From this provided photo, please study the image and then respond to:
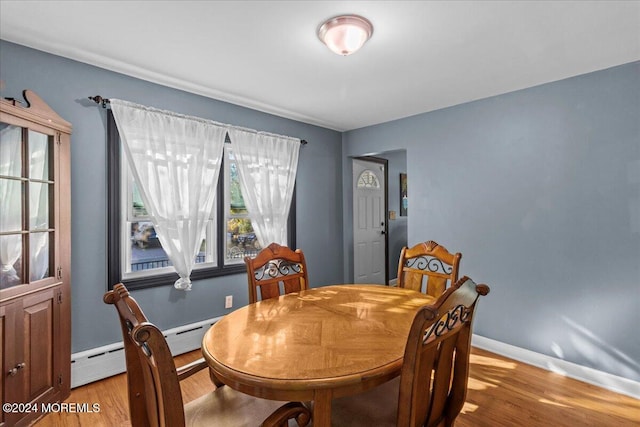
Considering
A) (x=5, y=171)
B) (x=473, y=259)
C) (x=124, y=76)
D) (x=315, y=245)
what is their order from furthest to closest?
(x=315, y=245) < (x=473, y=259) < (x=124, y=76) < (x=5, y=171)

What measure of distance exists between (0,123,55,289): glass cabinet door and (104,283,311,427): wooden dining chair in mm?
1327

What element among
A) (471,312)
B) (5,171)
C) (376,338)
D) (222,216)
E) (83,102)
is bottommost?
(376,338)

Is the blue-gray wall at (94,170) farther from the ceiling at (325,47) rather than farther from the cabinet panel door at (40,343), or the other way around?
the cabinet panel door at (40,343)

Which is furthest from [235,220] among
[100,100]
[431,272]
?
[431,272]

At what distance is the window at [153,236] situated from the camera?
2646 mm

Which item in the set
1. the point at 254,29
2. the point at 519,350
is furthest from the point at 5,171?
the point at 519,350

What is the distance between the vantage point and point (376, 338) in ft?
4.74

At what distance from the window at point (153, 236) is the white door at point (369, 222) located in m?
1.70

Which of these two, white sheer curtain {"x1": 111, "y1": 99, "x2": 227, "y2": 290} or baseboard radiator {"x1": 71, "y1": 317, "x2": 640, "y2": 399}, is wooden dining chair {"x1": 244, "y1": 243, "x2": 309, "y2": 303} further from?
baseboard radiator {"x1": 71, "y1": 317, "x2": 640, "y2": 399}

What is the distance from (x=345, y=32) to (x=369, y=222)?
11.0ft

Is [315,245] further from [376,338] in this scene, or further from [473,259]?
[376,338]

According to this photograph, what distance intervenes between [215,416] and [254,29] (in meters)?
2.10

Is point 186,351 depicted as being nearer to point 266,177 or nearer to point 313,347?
point 266,177

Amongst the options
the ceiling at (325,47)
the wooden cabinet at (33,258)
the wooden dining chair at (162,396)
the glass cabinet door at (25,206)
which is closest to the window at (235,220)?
the ceiling at (325,47)
